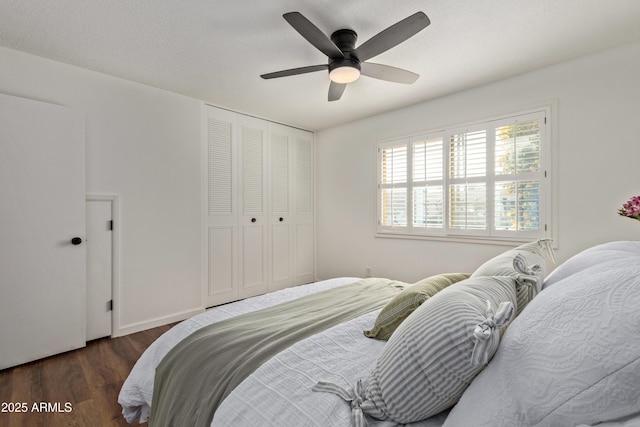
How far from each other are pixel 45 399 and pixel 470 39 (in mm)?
4029

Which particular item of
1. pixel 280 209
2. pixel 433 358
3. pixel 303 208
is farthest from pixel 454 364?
pixel 303 208

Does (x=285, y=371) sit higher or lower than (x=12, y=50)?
lower

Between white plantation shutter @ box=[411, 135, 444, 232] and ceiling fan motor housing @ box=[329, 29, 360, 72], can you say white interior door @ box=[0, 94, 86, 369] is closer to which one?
ceiling fan motor housing @ box=[329, 29, 360, 72]

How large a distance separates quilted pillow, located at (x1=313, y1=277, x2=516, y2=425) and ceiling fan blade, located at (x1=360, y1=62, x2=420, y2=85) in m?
1.96

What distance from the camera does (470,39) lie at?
238 cm

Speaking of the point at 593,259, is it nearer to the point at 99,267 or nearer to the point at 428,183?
the point at 428,183

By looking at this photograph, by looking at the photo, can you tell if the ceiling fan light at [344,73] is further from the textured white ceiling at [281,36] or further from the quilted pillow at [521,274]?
the quilted pillow at [521,274]

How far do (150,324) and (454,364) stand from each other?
3398mm

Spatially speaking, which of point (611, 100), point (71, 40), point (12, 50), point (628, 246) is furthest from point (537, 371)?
point (12, 50)

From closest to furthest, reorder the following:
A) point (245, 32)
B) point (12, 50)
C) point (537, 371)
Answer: point (537, 371)
point (245, 32)
point (12, 50)

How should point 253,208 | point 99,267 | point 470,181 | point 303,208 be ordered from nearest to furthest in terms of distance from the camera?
point 99,267
point 470,181
point 253,208
point 303,208

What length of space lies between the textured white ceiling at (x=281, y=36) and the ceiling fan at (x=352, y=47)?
0.20 metres

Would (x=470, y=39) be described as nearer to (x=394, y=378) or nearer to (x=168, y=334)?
(x=394, y=378)

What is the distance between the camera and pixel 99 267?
2.91m
